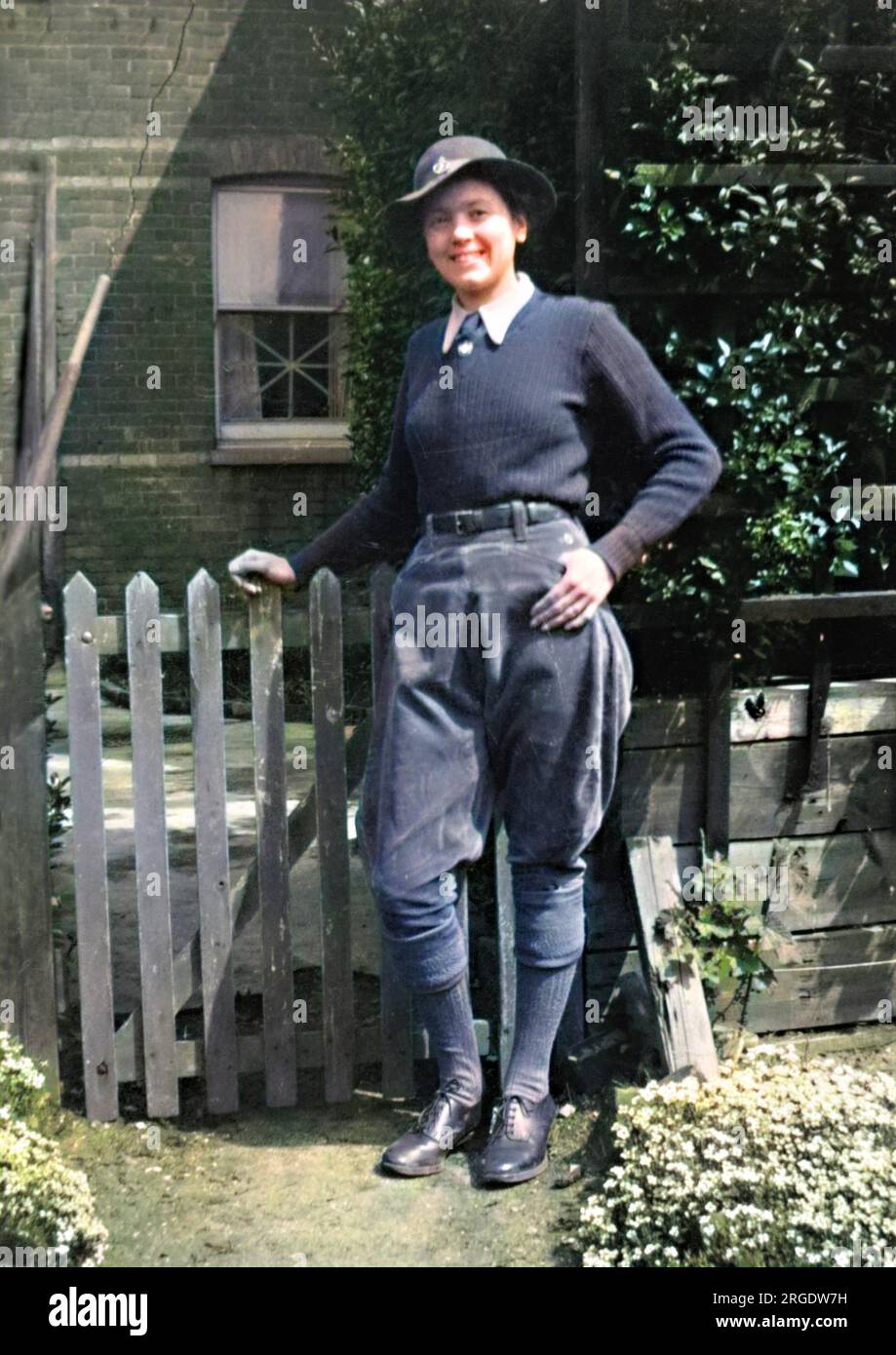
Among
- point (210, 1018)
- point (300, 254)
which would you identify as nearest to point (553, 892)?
point (210, 1018)

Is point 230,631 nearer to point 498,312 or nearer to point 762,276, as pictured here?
point 498,312

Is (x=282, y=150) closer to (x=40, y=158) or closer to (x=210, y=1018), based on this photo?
(x=40, y=158)

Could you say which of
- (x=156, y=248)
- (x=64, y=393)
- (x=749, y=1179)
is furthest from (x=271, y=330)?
(x=749, y=1179)

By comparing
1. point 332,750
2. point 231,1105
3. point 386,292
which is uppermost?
point 386,292

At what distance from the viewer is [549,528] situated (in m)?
3.17

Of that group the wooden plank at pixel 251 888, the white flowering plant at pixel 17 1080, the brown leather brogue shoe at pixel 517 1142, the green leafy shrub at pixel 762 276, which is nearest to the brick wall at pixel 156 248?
the wooden plank at pixel 251 888

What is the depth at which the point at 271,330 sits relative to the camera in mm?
9672

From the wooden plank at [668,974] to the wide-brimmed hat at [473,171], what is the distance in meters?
1.54

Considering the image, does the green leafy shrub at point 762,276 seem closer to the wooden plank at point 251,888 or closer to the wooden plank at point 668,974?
the wooden plank at point 668,974

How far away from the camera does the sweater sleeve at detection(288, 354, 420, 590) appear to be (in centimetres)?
344

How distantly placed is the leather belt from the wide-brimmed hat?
2.10 feet

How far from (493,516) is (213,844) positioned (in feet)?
3.72
